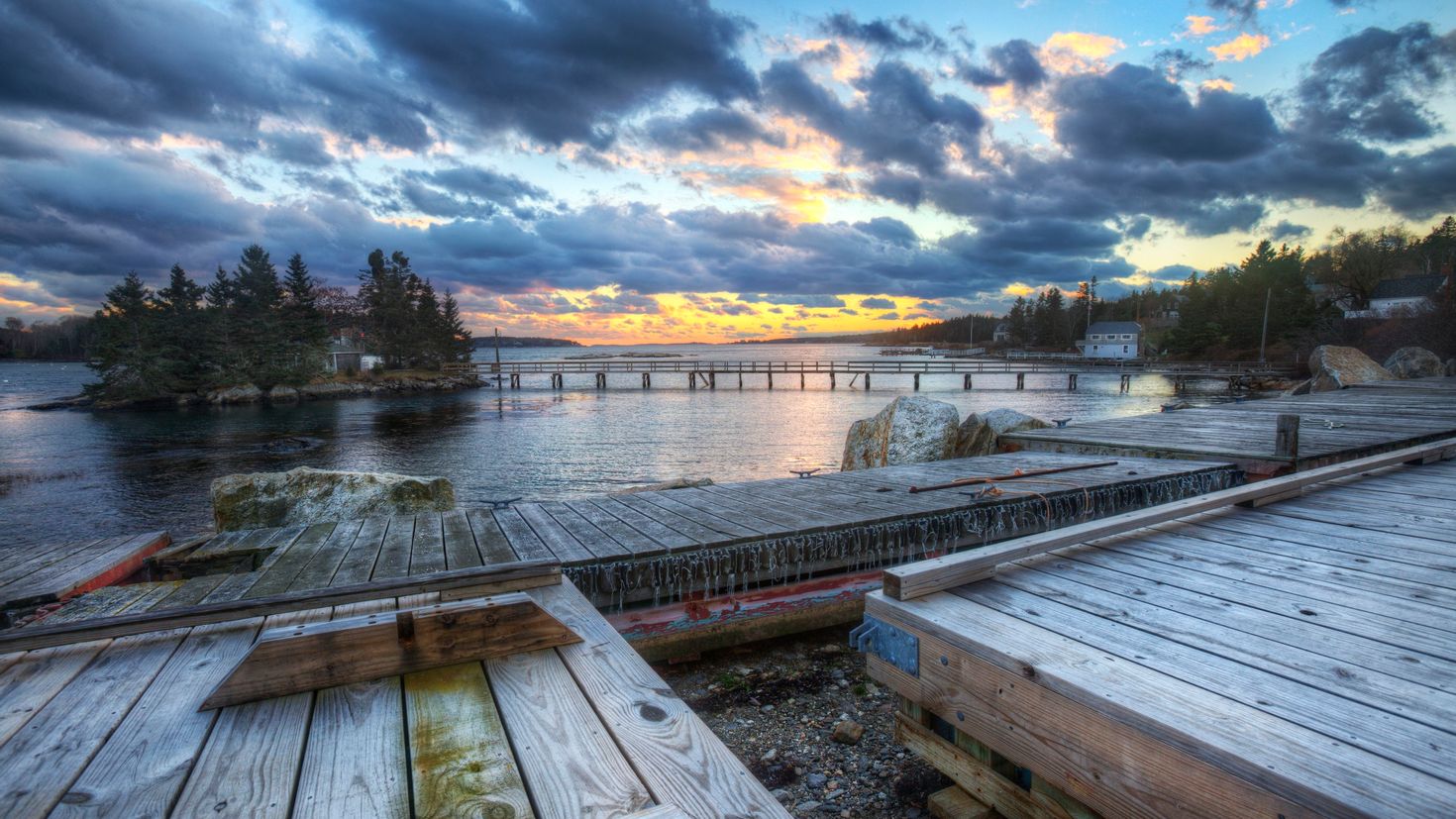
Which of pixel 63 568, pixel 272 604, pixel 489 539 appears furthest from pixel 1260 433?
pixel 63 568

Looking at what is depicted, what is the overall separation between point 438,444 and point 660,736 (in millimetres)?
29168

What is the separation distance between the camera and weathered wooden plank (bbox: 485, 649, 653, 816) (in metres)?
1.50

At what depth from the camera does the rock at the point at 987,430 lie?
37.1 ft

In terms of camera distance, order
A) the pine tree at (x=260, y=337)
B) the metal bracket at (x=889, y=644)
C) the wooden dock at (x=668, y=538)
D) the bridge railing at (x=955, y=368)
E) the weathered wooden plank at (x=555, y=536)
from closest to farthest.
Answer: the metal bracket at (x=889, y=644)
the wooden dock at (x=668, y=538)
the weathered wooden plank at (x=555, y=536)
the pine tree at (x=260, y=337)
the bridge railing at (x=955, y=368)

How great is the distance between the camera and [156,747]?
176 cm

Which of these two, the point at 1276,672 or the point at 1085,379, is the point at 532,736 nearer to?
the point at 1276,672

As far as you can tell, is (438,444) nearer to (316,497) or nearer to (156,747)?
(316,497)

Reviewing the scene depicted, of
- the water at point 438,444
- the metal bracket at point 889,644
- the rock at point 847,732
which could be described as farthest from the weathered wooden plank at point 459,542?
the water at point 438,444

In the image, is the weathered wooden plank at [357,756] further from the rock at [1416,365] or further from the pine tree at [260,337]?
the pine tree at [260,337]

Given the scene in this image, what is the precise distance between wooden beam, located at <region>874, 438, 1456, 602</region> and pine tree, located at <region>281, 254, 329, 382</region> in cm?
6502

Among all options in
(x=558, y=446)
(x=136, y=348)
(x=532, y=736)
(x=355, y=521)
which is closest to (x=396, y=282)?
(x=136, y=348)

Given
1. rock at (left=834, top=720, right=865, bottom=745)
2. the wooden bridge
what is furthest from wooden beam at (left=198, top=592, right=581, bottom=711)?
the wooden bridge

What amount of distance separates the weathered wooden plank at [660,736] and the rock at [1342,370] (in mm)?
30611

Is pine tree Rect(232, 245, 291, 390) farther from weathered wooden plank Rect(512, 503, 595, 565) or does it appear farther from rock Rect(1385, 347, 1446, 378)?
rock Rect(1385, 347, 1446, 378)
